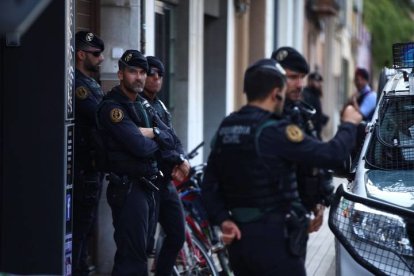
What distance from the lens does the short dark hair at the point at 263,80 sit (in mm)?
5094

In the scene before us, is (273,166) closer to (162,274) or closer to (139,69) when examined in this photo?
(139,69)

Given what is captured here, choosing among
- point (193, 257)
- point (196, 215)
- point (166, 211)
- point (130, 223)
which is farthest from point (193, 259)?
point (130, 223)

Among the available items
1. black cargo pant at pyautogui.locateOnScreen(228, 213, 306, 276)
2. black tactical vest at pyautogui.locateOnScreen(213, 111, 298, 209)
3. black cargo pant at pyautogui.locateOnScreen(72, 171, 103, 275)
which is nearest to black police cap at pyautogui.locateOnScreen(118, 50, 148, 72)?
black cargo pant at pyautogui.locateOnScreen(72, 171, 103, 275)

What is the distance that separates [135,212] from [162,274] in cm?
96

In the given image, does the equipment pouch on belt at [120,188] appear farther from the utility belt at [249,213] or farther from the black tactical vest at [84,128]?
the utility belt at [249,213]

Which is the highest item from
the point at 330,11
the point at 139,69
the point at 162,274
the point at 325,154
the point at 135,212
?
the point at 330,11

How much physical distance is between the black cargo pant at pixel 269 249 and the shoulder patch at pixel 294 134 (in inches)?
15.7

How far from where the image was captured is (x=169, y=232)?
24.1ft

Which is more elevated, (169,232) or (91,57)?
(91,57)

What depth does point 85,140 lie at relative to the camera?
704cm

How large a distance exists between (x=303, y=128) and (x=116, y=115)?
1.49m

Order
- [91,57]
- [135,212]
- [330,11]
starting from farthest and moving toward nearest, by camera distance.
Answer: [330,11] → [91,57] → [135,212]

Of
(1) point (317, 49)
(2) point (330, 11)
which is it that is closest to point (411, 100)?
(2) point (330, 11)

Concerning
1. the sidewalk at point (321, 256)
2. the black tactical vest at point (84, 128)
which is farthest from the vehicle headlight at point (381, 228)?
the sidewalk at point (321, 256)
